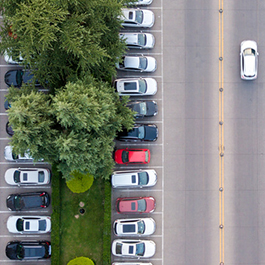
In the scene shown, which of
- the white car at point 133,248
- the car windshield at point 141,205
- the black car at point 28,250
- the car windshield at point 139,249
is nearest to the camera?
the black car at point 28,250

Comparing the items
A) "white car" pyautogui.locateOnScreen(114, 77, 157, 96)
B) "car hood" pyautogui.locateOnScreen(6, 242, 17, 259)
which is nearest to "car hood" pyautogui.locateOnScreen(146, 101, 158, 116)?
"white car" pyautogui.locateOnScreen(114, 77, 157, 96)

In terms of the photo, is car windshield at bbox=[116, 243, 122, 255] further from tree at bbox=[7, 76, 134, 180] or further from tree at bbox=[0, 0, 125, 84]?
tree at bbox=[0, 0, 125, 84]

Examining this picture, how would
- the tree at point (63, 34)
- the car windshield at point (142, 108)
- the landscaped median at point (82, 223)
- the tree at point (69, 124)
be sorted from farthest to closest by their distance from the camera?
the landscaped median at point (82, 223) → the car windshield at point (142, 108) → the tree at point (69, 124) → the tree at point (63, 34)

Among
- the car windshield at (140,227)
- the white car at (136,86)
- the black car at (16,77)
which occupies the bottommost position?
the car windshield at (140,227)

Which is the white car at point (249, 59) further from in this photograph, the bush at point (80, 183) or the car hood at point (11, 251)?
the car hood at point (11, 251)

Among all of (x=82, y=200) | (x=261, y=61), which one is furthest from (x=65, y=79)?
(x=261, y=61)

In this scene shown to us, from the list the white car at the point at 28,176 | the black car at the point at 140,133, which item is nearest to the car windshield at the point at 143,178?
the black car at the point at 140,133
